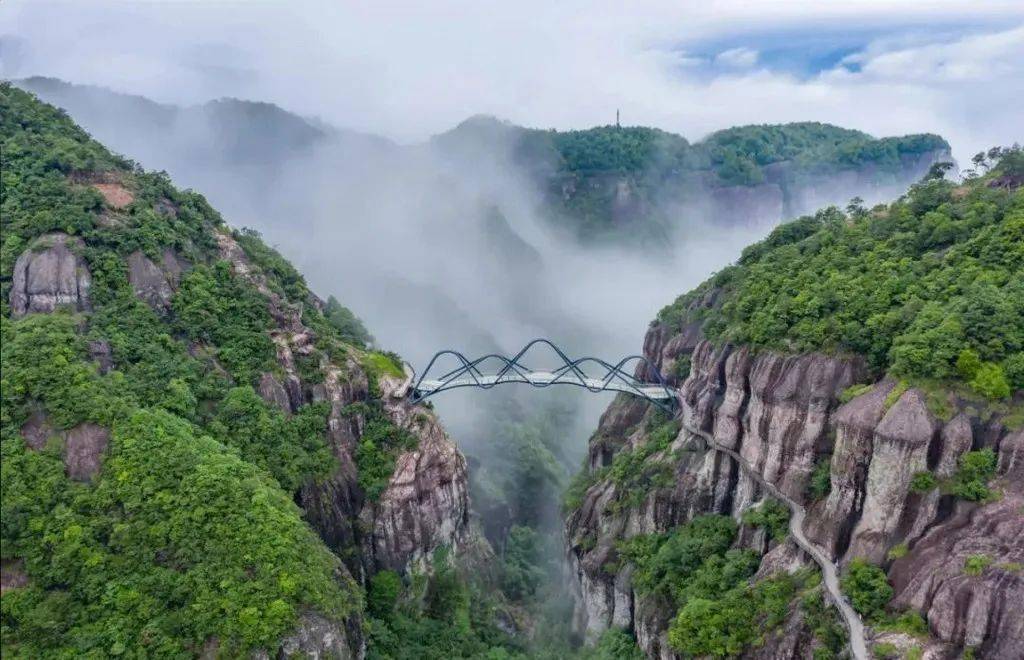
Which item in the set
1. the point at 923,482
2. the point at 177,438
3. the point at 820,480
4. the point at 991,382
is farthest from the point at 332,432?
the point at 991,382

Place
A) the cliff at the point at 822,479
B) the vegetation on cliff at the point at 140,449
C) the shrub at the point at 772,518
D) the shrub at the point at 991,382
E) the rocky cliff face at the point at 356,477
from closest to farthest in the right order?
the cliff at the point at 822,479 → the shrub at the point at 991,382 → the vegetation on cliff at the point at 140,449 → the shrub at the point at 772,518 → the rocky cliff face at the point at 356,477

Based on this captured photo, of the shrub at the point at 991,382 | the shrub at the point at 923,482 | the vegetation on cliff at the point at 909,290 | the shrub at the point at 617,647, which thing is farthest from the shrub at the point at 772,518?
the shrub at the point at 991,382

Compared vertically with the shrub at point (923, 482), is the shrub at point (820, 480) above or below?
below

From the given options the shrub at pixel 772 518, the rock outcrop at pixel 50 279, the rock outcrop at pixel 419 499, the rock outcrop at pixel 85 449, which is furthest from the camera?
the rock outcrop at pixel 419 499

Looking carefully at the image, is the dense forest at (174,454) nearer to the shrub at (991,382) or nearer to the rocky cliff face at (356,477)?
the rocky cliff face at (356,477)

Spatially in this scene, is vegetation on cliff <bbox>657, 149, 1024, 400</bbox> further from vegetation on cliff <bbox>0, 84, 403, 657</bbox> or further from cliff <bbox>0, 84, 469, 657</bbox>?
vegetation on cliff <bbox>0, 84, 403, 657</bbox>
